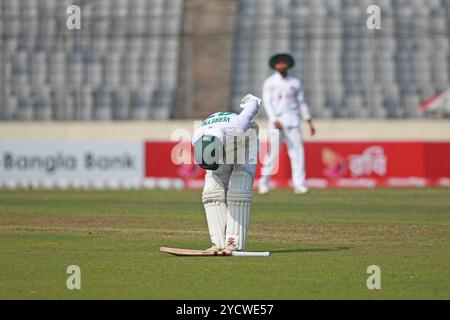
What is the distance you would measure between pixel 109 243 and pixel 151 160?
13.5 meters

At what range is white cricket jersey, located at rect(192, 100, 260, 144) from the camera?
11945 millimetres

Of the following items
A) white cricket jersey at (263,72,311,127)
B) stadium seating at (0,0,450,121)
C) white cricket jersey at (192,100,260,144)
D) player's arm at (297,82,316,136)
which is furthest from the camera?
stadium seating at (0,0,450,121)

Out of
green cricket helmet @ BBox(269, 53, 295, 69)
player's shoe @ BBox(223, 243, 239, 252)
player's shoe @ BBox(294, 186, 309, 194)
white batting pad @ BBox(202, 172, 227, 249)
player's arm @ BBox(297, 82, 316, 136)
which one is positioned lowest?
player's shoe @ BBox(294, 186, 309, 194)

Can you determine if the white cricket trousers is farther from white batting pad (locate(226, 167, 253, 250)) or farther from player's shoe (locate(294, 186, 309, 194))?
white batting pad (locate(226, 167, 253, 250))

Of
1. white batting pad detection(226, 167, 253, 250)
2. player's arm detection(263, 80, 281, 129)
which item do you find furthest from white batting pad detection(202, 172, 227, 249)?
player's arm detection(263, 80, 281, 129)

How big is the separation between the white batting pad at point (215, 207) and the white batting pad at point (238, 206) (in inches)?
4.0

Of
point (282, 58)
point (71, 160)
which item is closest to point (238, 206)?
point (282, 58)

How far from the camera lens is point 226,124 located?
39.5ft

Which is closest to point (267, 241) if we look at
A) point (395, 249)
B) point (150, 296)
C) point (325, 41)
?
point (395, 249)

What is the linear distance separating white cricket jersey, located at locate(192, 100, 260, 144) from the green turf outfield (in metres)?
1.18

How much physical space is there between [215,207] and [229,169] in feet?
1.32

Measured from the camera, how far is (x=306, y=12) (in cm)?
3291

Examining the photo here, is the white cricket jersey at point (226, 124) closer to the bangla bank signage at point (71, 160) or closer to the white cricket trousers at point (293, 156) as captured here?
the white cricket trousers at point (293, 156)
